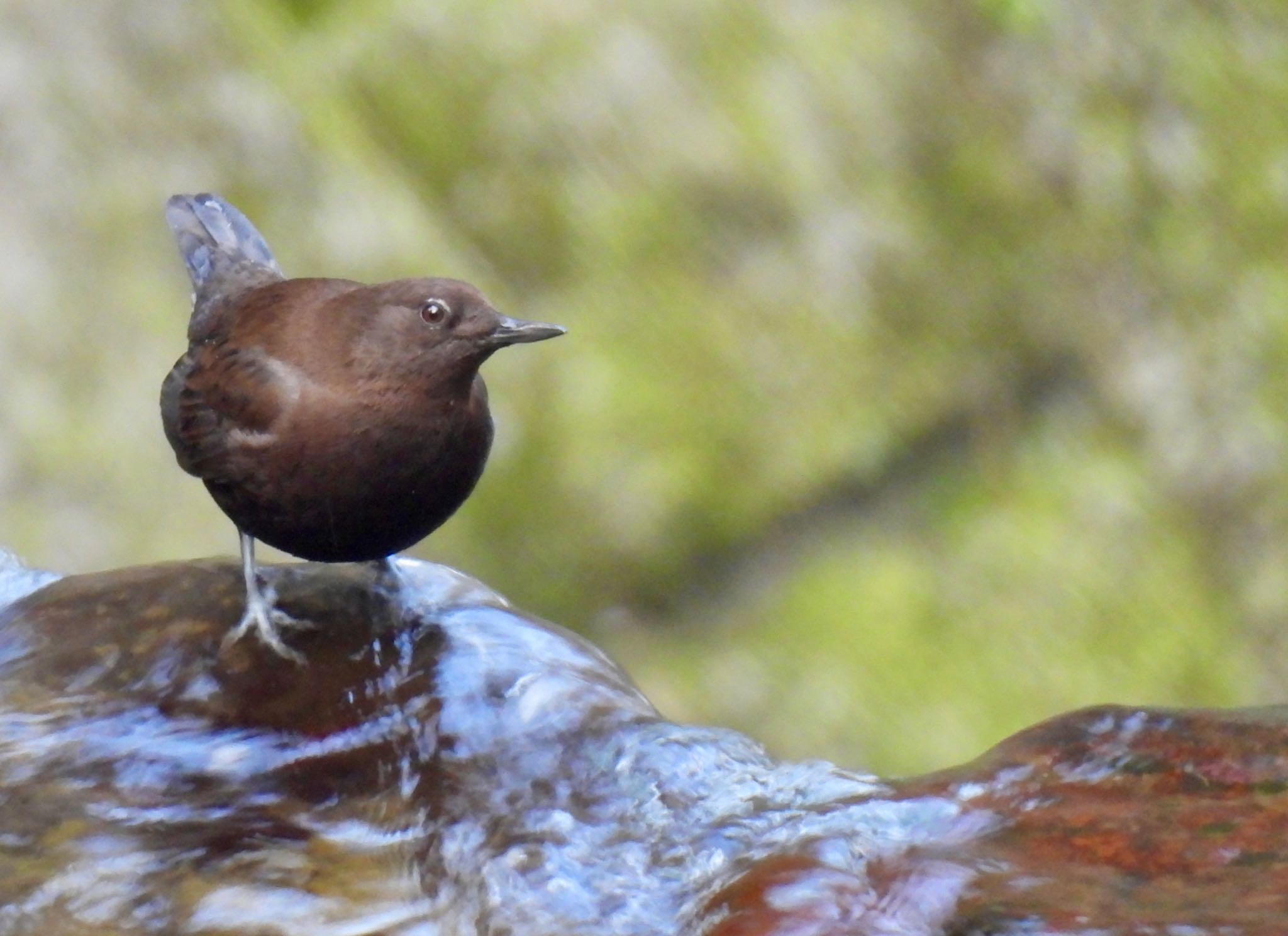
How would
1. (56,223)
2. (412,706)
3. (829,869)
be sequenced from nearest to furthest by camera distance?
(829,869) < (412,706) < (56,223)

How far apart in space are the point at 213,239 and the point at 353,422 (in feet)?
4.42

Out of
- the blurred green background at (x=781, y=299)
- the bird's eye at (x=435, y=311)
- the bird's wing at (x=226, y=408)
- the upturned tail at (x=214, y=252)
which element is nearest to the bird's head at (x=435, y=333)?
the bird's eye at (x=435, y=311)

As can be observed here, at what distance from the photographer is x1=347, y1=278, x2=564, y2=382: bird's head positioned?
2.99 meters

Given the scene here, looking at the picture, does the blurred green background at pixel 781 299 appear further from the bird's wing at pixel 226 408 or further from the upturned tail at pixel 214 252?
the bird's wing at pixel 226 408

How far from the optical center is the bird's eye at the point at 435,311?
9.85 ft

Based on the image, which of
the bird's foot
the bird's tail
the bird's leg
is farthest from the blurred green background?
the bird's foot

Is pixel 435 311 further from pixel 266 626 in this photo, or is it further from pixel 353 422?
pixel 266 626

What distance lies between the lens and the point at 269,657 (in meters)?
2.92

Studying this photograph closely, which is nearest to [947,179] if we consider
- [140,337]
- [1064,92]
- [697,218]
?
[1064,92]

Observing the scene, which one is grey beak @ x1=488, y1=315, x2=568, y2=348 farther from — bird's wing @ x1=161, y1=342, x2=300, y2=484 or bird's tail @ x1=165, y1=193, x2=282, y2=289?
bird's tail @ x1=165, y1=193, x2=282, y2=289

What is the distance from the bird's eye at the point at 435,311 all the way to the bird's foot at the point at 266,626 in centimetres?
66

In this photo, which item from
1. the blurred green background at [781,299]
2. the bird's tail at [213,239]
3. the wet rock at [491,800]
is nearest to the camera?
the wet rock at [491,800]

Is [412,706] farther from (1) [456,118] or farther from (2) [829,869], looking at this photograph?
(1) [456,118]

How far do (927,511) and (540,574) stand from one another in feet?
4.50
